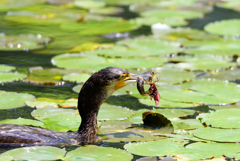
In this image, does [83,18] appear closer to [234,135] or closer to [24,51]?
[24,51]

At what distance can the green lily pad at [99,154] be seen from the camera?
462 centimetres

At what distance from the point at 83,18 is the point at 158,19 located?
244 centimetres

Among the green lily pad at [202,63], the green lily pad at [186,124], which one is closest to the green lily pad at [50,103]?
the green lily pad at [186,124]

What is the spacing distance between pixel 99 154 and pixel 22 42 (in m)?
6.33

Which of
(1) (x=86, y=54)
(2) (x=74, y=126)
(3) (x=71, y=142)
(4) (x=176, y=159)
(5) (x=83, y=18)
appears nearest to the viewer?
(4) (x=176, y=159)

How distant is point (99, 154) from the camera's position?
15.6 feet

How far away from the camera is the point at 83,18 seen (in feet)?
44.0

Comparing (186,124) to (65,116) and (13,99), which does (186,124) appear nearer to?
(65,116)

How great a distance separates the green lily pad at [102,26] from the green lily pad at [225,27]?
7.23ft

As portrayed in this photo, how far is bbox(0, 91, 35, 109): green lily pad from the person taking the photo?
641cm

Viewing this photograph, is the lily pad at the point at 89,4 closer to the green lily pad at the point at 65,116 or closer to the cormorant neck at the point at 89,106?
the green lily pad at the point at 65,116

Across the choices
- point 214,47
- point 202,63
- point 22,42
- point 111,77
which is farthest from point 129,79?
point 22,42

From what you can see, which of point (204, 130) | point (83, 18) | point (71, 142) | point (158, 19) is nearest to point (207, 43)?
point (158, 19)

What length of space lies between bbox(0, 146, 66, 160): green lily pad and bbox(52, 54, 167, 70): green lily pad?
390cm
